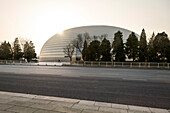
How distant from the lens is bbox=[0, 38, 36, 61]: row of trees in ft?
149

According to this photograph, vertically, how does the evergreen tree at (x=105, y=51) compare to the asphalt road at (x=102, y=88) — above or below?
above

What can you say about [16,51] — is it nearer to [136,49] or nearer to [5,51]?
[5,51]

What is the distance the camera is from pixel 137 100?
4504 millimetres

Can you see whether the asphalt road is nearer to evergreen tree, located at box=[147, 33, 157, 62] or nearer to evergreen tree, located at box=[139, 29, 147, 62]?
evergreen tree, located at box=[147, 33, 157, 62]

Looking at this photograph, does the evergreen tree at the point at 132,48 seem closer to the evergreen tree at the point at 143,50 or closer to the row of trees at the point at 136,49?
the row of trees at the point at 136,49

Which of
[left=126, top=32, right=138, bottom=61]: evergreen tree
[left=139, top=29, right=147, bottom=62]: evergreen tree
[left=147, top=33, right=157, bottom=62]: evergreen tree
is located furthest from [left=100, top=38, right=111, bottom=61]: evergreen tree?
[left=147, top=33, right=157, bottom=62]: evergreen tree

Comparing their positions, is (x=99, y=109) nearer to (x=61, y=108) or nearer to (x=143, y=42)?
(x=61, y=108)

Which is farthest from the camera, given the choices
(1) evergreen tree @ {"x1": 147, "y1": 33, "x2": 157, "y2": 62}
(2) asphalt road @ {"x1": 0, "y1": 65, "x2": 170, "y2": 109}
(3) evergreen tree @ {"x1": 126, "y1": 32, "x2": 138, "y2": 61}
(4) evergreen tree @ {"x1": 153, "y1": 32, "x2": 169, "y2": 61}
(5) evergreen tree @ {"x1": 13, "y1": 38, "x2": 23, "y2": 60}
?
(5) evergreen tree @ {"x1": 13, "y1": 38, "x2": 23, "y2": 60}

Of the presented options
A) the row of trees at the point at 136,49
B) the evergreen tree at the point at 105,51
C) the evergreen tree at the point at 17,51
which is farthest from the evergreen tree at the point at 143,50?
the evergreen tree at the point at 17,51

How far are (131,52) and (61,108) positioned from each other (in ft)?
99.5

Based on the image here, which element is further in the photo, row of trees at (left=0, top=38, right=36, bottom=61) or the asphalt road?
row of trees at (left=0, top=38, right=36, bottom=61)

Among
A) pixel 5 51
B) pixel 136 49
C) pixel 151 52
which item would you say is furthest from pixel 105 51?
pixel 5 51

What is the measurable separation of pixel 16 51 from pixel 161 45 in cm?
5404

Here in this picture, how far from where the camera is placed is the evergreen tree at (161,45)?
2619cm
